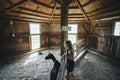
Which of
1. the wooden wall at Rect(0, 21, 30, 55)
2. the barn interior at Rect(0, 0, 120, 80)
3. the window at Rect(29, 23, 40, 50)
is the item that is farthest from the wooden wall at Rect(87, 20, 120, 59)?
the wooden wall at Rect(0, 21, 30, 55)

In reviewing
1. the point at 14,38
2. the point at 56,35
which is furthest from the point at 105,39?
the point at 14,38

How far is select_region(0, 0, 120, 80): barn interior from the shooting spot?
3.19 m

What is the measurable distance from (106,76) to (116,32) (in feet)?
7.94

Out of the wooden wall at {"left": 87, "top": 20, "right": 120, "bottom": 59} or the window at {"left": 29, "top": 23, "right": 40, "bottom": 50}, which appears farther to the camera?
the window at {"left": 29, "top": 23, "right": 40, "bottom": 50}

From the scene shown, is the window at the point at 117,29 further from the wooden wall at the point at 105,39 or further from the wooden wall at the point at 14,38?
the wooden wall at the point at 14,38

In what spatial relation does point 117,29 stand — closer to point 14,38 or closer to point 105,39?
point 105,39

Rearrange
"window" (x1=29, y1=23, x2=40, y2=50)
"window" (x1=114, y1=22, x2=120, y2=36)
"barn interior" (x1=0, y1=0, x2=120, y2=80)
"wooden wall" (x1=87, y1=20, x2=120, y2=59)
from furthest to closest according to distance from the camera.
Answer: "window" (x1=29, y1=23, x2=40, y2=50) → "wooden wall" (x1=87, y1=20, x2=120, y2=59) → "window" (x1=114, y1=22, x2=120, y2=36) → "barn interior" (x1=0, y1=0, x2=120, y2=80)

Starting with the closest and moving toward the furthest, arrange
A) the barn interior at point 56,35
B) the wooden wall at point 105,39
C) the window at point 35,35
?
the barn interior at point 56,35, the wooden wall at point 105,39, the window at point 35,35

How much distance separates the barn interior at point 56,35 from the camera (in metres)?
3.19

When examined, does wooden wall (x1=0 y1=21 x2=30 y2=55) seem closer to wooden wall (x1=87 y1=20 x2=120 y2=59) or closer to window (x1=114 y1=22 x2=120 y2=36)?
wooden wall (x1=87 y1=20 x2=120 y2=59)

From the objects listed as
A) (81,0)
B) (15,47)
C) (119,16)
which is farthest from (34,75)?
(119,16)

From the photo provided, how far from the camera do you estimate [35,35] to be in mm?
6203

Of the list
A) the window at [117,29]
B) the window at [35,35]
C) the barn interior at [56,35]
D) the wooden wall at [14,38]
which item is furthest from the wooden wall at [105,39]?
the wooden wall at [14,38]

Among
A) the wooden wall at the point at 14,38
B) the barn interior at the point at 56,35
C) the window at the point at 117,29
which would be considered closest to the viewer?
the barn interior at the point at 56,35
